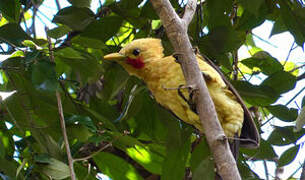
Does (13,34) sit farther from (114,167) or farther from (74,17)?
(114,167)

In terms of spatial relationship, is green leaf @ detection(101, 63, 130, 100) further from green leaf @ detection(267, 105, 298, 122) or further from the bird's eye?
green leaf @ detection(267, 105, 298, 122)

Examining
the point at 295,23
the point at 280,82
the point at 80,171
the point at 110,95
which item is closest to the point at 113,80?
the point at 110,95

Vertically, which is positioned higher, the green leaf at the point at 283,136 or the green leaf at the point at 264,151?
the green leaf at the point at 283,136

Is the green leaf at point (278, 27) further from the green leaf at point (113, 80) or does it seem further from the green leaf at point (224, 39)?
the green leaf at point (113, 80)

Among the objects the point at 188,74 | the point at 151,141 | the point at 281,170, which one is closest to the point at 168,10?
the point at 188,74

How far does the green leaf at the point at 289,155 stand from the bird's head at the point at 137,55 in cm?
93

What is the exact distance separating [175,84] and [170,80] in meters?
0.04

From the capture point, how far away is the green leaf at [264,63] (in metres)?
2.92

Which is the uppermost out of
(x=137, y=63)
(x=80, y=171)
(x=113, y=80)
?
(x=137, y=63)

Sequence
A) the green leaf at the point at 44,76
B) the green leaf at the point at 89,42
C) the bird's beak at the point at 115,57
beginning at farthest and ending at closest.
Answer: the bird's beak at the point at 115,57 < the green leaf at the point at 89,42 < the green leaf at the point at 44,76

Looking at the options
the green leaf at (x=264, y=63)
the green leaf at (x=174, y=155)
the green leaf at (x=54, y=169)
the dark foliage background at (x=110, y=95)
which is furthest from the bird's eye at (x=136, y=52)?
the green leaf at (x=54, y=169)

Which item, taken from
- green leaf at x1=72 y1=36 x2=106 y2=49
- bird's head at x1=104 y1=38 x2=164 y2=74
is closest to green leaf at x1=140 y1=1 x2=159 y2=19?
bird's head at x1=104 y1=38 x2=164 y2=74

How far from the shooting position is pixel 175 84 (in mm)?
2580

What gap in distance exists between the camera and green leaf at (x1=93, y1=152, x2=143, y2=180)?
2.70 m
